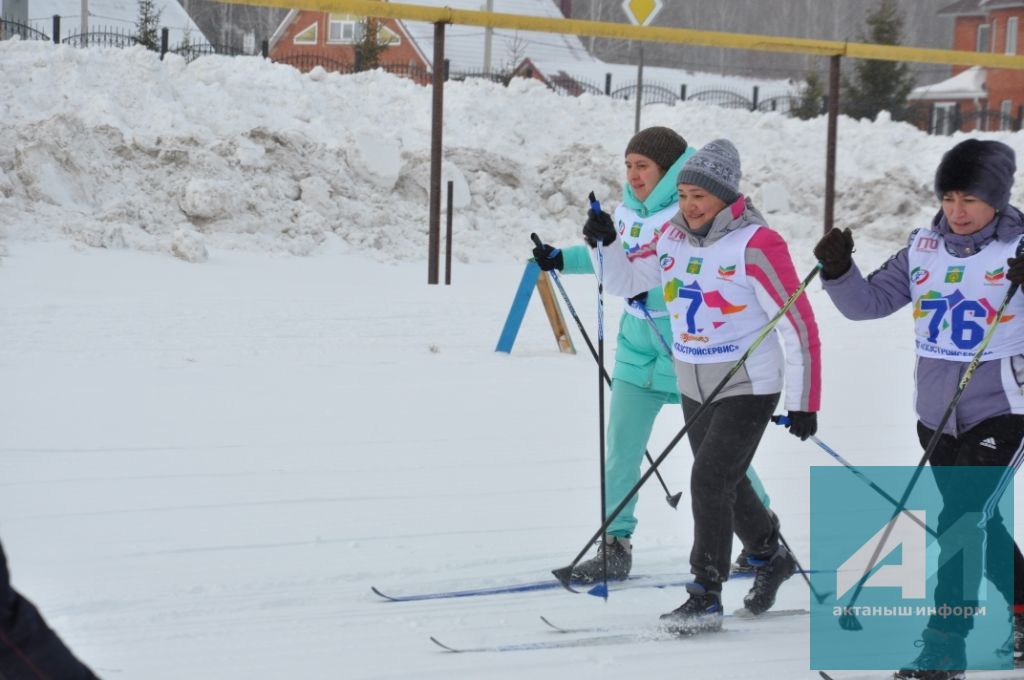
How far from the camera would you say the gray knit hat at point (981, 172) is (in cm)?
351

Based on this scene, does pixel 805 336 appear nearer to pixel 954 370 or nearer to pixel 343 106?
pixel 954 370

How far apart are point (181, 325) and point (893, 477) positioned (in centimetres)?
588

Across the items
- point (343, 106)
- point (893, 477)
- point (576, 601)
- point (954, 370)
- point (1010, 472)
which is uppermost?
point (343, 106)

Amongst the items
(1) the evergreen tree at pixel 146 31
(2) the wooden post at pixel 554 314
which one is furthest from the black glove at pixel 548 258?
(1) the evergreen tree at pixel 146 31

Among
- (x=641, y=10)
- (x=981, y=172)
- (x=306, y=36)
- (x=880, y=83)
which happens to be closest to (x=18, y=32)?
(x=641, y=10)

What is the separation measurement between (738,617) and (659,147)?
159cm

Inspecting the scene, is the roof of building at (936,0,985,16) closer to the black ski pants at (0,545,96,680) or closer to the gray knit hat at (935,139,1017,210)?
the gray knit hat at (935,139,1017,210)

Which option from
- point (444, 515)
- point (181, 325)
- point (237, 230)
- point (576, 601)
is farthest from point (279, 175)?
point (576, 601)

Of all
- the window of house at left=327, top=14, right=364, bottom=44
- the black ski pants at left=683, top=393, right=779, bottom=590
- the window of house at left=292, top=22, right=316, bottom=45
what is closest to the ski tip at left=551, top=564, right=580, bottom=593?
the black ski pants at left=683, top=393, right=779, bottom=590

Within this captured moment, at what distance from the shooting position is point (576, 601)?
4.17 meters

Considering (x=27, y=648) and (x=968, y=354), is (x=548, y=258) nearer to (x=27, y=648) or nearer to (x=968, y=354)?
(x=968, y=354)

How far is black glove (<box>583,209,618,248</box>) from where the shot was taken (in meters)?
4.00

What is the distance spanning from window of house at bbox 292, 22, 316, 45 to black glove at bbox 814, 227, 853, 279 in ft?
116

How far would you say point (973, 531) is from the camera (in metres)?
3.49
